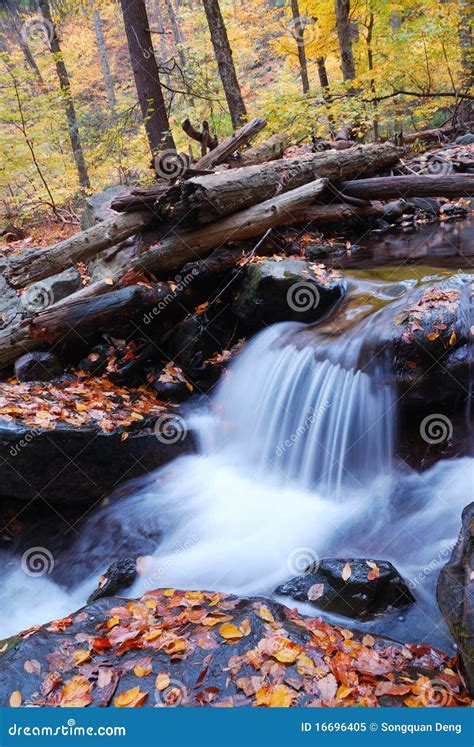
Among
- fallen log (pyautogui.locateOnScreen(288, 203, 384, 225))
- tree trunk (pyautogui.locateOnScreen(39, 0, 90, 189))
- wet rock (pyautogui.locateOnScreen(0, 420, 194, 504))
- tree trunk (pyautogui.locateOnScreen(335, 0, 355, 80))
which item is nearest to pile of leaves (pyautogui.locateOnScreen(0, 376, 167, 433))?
wet rock (pyautogui.locateOnScreen(0, 420, 194, 504))

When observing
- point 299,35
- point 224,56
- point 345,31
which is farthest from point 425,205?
point 299,35

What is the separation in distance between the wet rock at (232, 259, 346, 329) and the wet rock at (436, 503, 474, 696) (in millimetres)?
4171

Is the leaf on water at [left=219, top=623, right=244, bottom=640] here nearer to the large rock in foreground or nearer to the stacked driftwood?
the large rock in foreground

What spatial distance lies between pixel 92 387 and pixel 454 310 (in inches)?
182

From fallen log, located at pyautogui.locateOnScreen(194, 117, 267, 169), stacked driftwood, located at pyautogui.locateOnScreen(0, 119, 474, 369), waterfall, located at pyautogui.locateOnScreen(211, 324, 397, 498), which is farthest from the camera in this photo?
fallen log, located at pyautogui.locateOnScreen(194, 117, 267, 169)

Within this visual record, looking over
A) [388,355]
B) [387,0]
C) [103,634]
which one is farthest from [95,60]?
[103,634]

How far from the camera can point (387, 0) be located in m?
12.5

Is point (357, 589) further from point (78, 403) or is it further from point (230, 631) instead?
point (78, 403)

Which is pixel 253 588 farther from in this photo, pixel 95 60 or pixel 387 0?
pixel 95 60

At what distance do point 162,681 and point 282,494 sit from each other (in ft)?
9.92

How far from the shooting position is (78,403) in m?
6.14

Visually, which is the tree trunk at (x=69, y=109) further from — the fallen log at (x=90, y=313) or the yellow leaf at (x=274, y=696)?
the yellow leaf at (x=274, y=696)

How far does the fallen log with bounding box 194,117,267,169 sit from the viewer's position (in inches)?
382

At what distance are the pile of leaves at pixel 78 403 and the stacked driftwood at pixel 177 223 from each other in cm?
76
